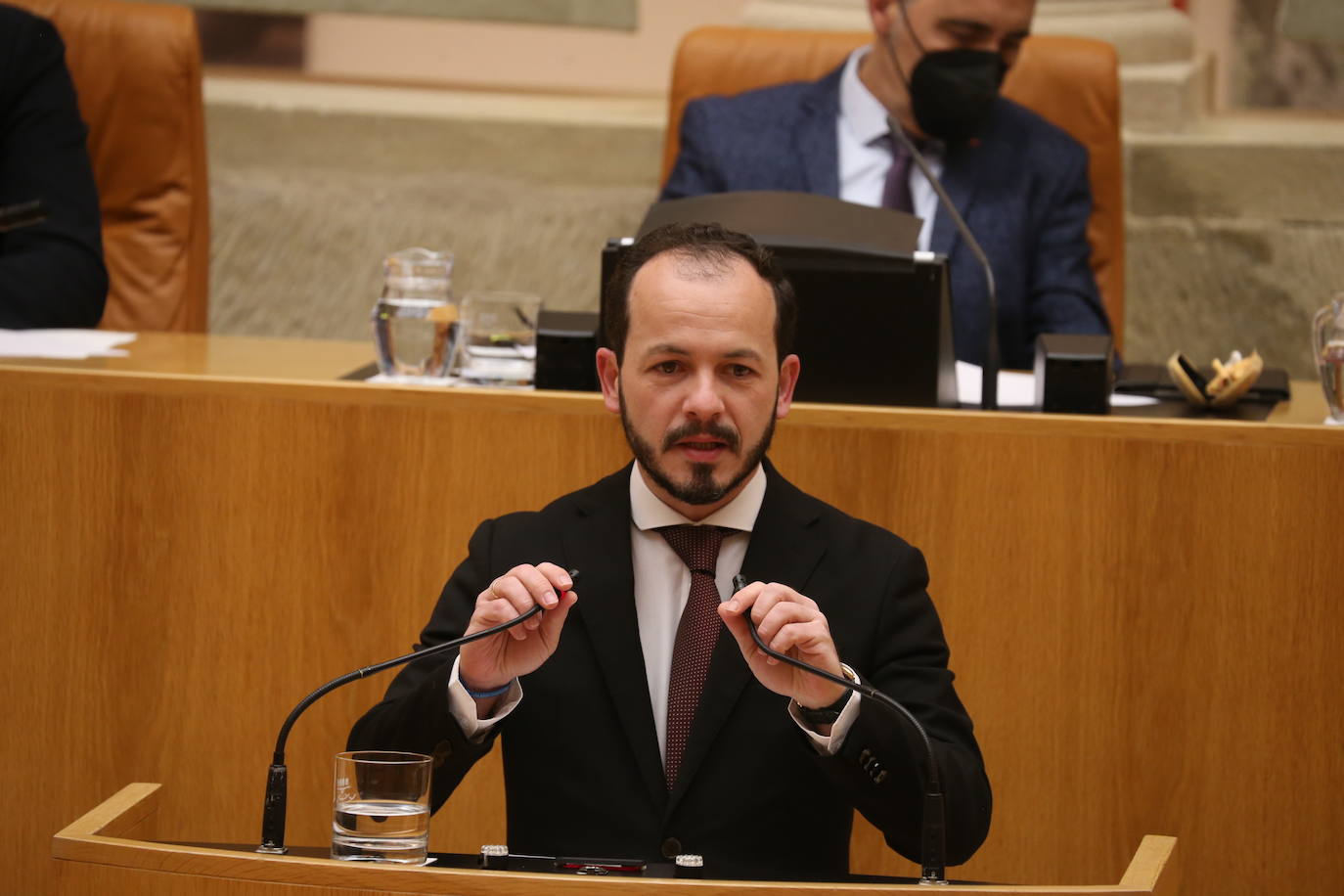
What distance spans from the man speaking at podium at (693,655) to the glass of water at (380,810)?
0.20m

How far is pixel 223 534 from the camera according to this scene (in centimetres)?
203

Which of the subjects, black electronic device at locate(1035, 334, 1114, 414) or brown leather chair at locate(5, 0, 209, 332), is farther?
brown leather chair at locate(5, 0, 209, 332)

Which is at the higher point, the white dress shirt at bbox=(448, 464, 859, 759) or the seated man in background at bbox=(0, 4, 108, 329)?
the seated man in background at bbox=(0, 4, 108, 329)

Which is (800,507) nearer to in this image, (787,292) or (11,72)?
(787,292)

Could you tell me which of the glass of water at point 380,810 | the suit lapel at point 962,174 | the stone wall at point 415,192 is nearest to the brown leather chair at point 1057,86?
the suit lapel at point 962,174

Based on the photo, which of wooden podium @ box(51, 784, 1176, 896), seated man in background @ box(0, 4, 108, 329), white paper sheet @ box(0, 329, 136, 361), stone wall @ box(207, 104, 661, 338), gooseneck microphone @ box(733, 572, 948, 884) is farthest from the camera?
stone wall @ box(207, 104, 661, 338)

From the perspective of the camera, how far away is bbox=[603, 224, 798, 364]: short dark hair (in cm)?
163

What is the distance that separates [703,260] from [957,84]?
156 cm

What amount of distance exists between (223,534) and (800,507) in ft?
2.39

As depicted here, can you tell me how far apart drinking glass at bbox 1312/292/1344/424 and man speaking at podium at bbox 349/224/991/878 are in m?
0.67

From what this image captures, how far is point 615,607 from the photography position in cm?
163

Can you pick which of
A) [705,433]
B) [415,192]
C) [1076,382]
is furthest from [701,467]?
[415,192]

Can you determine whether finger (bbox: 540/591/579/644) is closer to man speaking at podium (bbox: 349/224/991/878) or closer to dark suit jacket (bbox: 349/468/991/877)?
man speaking at podium (bbox: 349/224/991/878)

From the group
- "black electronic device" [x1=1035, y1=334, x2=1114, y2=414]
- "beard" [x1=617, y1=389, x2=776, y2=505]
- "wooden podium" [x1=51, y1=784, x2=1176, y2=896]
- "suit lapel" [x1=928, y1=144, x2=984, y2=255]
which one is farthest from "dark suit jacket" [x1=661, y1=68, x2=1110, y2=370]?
"wooden podium" [x1=51, y1=784, x2=1176, y2=896]
